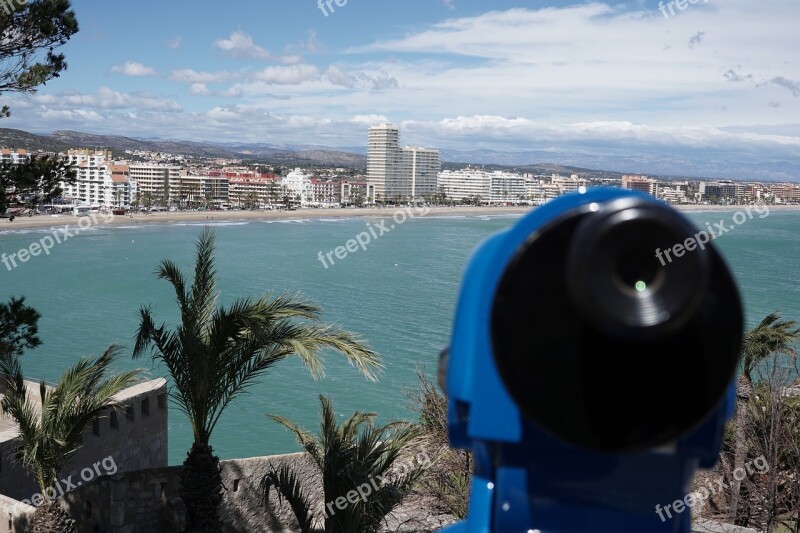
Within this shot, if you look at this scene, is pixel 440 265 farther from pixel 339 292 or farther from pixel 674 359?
pixel 674 359

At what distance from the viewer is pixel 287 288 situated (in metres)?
50.8

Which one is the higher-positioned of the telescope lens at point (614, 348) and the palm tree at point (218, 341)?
the telescope lens at point (614, 348)

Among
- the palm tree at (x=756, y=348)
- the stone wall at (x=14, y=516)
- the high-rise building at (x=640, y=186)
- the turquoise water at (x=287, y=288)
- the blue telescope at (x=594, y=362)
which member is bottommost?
the turquoise water at (x=287, y=288)

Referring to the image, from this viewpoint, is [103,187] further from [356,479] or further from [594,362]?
[594,362]

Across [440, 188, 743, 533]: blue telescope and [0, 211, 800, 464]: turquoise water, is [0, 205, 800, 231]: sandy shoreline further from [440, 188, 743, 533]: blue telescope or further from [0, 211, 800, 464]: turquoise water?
[440, 188, 743, 533]: blue telescope

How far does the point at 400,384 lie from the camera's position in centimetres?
2769

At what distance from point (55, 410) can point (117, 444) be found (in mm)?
4594

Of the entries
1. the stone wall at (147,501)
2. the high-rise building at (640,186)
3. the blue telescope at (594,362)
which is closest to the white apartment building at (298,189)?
the high-rise building at (640,186)

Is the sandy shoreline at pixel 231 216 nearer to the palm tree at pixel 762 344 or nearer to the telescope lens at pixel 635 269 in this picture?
the palm tree at pixel 762 344

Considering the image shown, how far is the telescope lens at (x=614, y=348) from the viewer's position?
1.04 m

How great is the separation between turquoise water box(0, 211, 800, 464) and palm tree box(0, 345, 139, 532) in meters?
0.69

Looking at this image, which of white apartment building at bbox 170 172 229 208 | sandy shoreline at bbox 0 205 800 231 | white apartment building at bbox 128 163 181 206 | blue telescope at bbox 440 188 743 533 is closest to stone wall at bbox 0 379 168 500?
blue telescope at bbox 440 188 743 533

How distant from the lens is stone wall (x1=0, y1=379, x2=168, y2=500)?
36.0ft

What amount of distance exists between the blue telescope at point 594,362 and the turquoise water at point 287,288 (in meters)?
8.30
